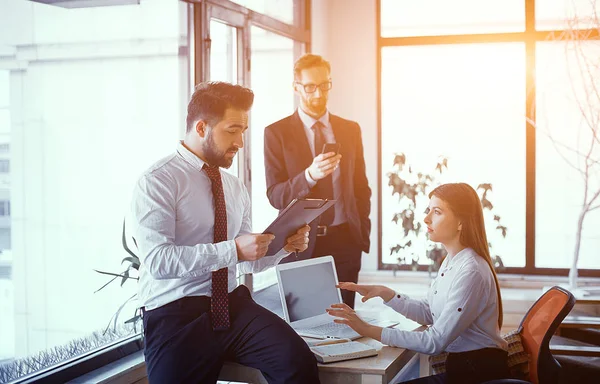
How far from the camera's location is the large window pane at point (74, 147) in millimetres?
2805

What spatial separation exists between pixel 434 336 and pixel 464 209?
19.8 inches

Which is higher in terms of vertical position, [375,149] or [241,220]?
[375,149]

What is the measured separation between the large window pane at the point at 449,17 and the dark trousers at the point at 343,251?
133 inches

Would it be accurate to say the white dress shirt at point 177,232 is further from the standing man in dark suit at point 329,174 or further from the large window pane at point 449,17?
the large window pane at point 449,17

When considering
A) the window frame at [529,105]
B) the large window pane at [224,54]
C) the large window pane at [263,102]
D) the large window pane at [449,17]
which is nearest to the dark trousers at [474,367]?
the large window pane at [224,54]

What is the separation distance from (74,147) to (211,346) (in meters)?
1.31

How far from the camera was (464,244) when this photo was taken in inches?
106

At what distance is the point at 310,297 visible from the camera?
2.77 metres

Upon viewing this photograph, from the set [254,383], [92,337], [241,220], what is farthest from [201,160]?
[92,337]

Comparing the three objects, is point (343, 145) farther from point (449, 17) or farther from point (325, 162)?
point (449, 17)

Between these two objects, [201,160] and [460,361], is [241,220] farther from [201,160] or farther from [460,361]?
[460,361]

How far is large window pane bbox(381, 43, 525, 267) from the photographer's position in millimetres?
6371

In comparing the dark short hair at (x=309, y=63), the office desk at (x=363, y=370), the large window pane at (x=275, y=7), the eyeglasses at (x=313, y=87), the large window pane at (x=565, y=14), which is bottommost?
the office desk at (x=363, y=370)

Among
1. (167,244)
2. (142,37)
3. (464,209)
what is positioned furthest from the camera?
(142,37)
